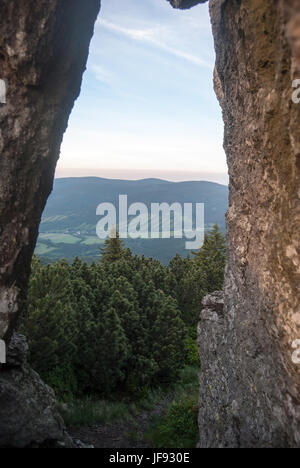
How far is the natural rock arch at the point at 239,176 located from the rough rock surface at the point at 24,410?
5.93ft

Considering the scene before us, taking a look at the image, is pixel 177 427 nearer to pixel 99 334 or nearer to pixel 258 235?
pixel 99 334

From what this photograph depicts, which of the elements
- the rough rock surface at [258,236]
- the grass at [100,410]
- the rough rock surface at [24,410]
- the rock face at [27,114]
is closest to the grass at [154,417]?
the grass at [100,410]

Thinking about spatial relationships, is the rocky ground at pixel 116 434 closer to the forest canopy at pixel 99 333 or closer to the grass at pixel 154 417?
the grass at pixel 154 417

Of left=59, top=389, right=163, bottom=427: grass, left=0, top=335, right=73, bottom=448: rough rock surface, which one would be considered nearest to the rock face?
left=0, top=335, right=73, bottom=448: rough rock surface

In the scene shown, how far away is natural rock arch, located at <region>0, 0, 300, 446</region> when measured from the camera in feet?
21.3

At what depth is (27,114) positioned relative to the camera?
26.1 feet

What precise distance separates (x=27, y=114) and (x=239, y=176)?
507 cm

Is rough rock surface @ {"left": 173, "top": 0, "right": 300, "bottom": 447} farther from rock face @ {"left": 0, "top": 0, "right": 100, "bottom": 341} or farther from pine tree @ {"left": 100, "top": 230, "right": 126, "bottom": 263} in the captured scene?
pine tree @ {"left": 100, "top": 230, "right": 126, "bottom": 263}

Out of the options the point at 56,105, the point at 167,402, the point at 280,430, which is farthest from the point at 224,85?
the point at 167,402

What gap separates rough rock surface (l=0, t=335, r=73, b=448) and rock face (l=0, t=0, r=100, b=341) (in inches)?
71.6

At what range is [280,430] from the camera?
6.82 meters

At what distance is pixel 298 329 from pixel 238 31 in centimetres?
632

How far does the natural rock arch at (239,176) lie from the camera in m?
6.49

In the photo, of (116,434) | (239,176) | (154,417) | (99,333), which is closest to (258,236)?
(239,176)
